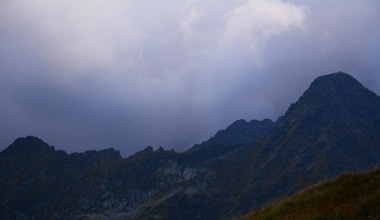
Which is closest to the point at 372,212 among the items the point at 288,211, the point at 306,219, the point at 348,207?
the point at 348,207

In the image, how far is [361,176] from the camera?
80.0ft

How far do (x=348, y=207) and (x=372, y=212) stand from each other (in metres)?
1.10

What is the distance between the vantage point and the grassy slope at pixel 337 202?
2016 cm

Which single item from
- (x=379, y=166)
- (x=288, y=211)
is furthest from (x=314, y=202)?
(x=379, y=166)

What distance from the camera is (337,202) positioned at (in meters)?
21.9

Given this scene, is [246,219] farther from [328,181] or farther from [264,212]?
[328,181]

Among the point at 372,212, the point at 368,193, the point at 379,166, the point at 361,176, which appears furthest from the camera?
the point at 379,166

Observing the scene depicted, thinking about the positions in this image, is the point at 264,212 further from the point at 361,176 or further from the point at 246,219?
the point at 361,176

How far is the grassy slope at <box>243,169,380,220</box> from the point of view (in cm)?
2016

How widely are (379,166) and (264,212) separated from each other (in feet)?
22.4

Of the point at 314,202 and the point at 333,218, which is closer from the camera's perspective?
the point at 333,218

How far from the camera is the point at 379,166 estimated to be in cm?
2634

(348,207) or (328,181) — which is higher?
(328,181)

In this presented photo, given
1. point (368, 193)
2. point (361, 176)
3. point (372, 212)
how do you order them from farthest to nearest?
point (361, 176), point (368, 193), point (372, 212)
